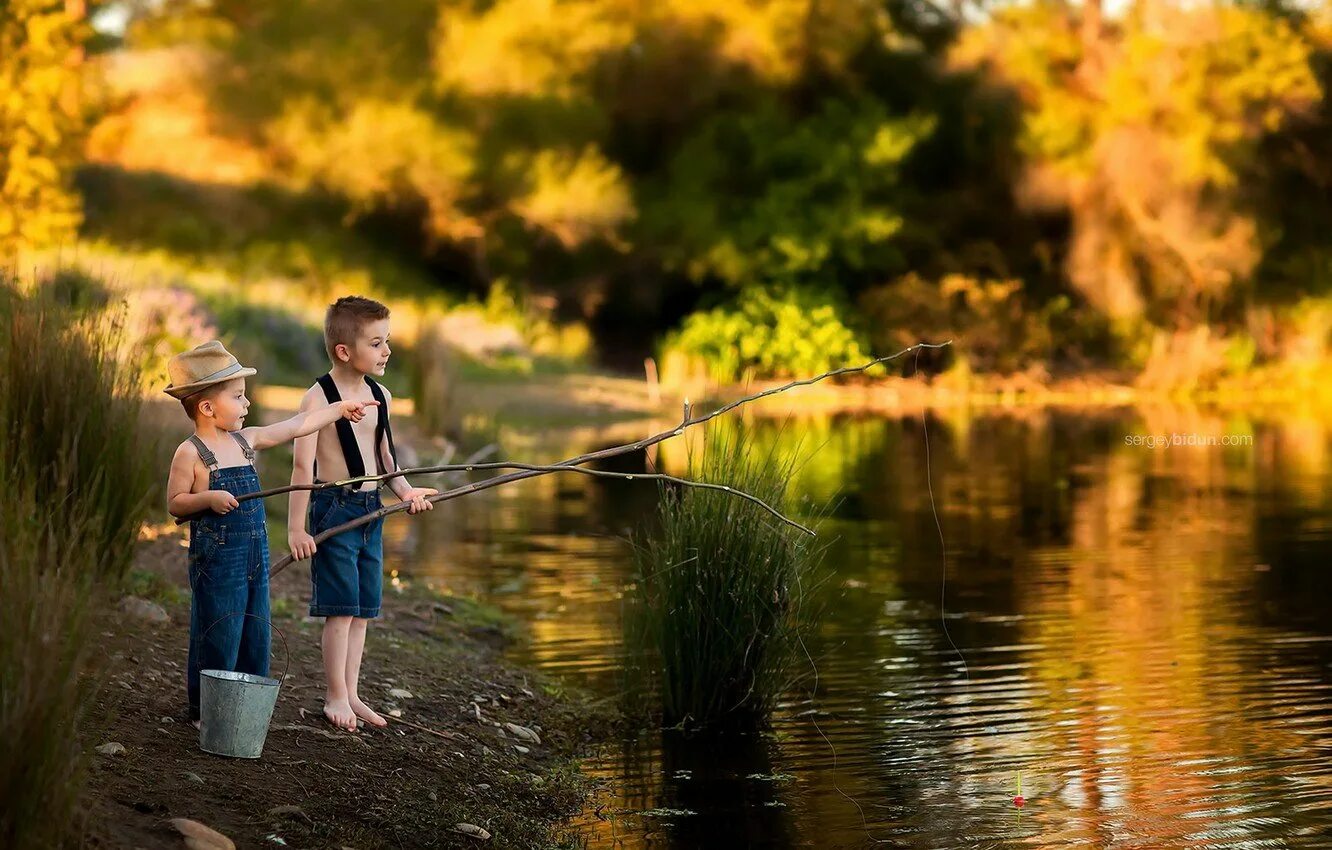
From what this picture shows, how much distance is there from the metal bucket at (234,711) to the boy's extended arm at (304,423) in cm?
77

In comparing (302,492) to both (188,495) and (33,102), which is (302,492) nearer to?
(188,495)

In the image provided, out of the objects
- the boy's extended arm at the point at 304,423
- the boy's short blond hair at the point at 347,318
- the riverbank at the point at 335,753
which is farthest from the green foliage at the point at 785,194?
the boy's extended arm at the point at 304,423

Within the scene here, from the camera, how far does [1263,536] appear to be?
14.5 m

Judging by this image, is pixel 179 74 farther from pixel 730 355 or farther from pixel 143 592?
pixel 143 592

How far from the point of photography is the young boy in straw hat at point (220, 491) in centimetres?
612

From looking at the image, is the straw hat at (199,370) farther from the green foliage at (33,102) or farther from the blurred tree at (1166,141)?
the blurred tree at (1166,141)

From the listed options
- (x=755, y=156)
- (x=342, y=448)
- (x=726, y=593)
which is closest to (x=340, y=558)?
(x=342, y=448)

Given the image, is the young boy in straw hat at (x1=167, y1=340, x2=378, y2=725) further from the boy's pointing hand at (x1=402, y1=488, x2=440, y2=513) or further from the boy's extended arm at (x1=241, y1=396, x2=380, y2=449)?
the boy's pointing hand at (x1=402, y1=488, x2=440, y2=513)

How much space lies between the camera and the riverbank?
5.41m

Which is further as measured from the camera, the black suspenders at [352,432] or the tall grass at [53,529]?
the black suspenders at [352,432]

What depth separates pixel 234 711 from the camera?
230 inches

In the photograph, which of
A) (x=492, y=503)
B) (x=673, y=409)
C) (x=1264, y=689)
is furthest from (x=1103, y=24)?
(x=1264, y=689)

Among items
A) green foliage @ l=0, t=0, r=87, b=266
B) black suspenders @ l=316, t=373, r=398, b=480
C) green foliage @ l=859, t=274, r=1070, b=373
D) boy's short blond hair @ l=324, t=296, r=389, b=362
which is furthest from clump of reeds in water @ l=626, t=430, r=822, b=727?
green foliage @ l=859, t=274, r=1070, b=373

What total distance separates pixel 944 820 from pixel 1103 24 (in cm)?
3681
